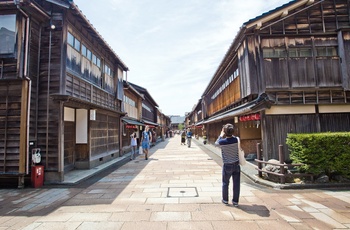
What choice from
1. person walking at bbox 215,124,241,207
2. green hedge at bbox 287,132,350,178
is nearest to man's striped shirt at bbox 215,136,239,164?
person walking at bbox 215,124,241,207

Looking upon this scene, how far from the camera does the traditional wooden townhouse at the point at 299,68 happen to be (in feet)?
31.1

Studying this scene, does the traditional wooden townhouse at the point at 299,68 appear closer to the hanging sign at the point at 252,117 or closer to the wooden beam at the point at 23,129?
the hanging sign at the point at 252,117

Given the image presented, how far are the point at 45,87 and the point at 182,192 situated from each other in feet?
21.4

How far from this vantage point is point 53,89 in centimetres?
809

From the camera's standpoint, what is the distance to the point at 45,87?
318 inches

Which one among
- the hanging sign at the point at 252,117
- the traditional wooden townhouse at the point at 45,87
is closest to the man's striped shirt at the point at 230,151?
the hanging sign at the point at 252,117

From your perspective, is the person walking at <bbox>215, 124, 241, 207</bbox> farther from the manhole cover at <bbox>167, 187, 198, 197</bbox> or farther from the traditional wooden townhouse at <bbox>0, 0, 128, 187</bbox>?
the traditional wooden townhouse at <bbox>0, 0, 128, 187</bbox>

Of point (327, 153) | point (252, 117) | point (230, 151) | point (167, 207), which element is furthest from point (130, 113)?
point (327, 153)

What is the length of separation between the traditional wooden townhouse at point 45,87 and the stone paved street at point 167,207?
143cm

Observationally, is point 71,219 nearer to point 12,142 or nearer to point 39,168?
point 39,168

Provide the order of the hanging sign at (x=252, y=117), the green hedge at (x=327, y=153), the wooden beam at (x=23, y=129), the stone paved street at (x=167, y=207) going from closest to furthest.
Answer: the stone paved street at (x=167, y=207) < the green hedge at (x=327, y=153) < the wooden beam at (x=23, y=129) < the hanging sign at (x=252, y=117)

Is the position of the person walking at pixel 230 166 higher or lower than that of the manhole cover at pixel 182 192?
higher

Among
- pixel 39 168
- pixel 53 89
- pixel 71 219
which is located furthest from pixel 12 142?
pixel 71 219

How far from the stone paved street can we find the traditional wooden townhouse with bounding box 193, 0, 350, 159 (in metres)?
3.76
